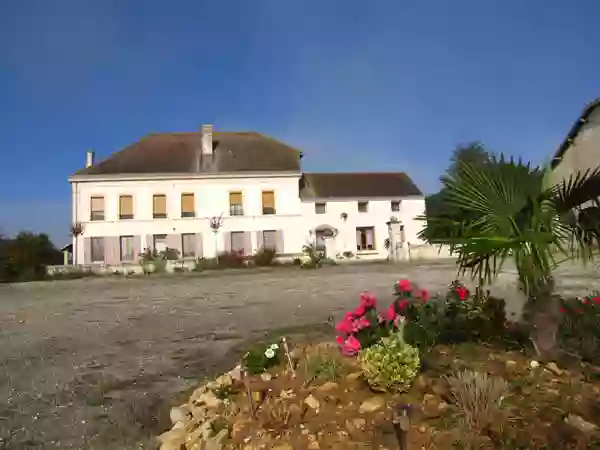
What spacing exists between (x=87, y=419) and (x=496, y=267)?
3.50m

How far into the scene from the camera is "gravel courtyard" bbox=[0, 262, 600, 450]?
3.88 m

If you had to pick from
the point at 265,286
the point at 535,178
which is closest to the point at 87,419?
the point at 535,178

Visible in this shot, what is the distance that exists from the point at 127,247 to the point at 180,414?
29.2m

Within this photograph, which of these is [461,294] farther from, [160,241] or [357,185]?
[357,185]

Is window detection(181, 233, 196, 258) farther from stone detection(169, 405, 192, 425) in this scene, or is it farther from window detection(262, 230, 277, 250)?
stone detection(169, 405, 192, 425)

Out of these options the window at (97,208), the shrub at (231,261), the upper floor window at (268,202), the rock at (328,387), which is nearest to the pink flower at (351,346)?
the rock at (328,387)

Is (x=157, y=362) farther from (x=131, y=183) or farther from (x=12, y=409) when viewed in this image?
(x=131, y=183)

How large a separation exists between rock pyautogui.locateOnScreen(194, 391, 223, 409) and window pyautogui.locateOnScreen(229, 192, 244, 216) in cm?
2868

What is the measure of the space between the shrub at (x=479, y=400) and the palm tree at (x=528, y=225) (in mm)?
953

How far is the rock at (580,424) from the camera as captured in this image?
8.21ft

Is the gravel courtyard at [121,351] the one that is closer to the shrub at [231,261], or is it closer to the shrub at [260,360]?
the shrub at [260,360]

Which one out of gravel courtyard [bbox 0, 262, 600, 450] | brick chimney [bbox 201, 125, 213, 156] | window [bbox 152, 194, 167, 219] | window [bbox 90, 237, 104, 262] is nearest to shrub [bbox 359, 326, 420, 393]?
gravel courtyard [bbox 0, 262, 600, 450]

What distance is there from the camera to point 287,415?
3.07 meters

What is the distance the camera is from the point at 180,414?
3.89 metres
